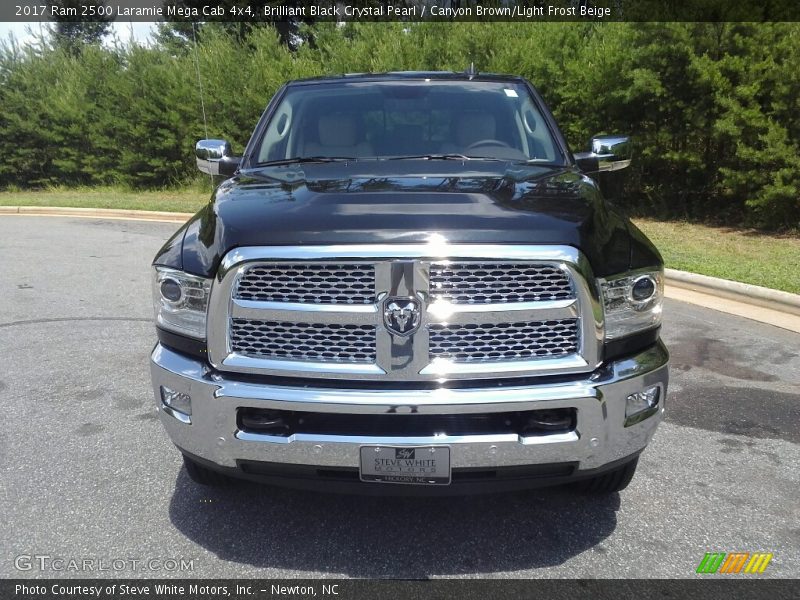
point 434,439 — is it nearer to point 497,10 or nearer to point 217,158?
point 217,158

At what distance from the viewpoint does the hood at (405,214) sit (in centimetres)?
262

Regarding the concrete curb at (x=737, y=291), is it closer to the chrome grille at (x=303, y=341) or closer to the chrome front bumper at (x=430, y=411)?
the chrome front bumper at (x=430, y=411)

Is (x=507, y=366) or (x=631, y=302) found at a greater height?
(x=631, y=302)

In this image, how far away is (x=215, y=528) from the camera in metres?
3.14

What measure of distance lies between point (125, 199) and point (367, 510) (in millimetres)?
15435

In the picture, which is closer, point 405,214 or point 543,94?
point 405,214

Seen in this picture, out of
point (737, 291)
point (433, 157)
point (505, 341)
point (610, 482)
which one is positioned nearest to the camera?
point (505, 341)

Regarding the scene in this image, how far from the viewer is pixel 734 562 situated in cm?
290

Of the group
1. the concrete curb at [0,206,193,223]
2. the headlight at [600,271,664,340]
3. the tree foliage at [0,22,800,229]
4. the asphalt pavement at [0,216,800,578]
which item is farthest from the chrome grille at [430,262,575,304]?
the concrete curb at [0,206,193,223]

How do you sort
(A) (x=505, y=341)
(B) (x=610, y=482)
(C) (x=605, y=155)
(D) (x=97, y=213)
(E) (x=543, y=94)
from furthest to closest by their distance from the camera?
(D) (x=97, y=213) < (E) (x=543, y=94) < (C) (x=605, y=155) < (B) (x=610, y=482) < (A) (x=505, y=341)

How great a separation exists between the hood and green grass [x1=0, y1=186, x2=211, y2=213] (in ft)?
37.5

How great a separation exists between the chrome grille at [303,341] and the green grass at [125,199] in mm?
11889

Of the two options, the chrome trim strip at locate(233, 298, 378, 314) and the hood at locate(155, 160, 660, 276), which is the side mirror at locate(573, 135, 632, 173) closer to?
the hood at locate(155, 160, 660, 276)

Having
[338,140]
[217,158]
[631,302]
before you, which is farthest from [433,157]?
[631,302]
